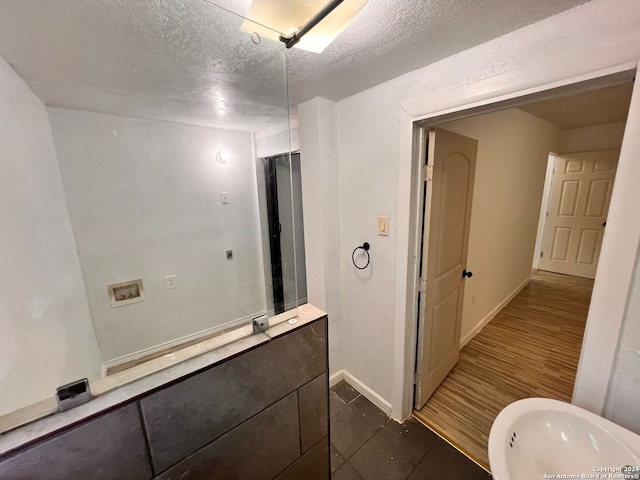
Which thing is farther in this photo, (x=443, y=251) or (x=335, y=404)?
(x=335, y=404)

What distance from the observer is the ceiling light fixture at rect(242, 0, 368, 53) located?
0.84 meters

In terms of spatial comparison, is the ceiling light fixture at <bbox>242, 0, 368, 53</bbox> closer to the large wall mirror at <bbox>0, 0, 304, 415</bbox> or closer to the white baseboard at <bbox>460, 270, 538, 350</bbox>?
the large wall mirror at <bbox>0, 0, 304, 415</bbox>

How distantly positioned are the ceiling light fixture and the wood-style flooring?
2.26 meters

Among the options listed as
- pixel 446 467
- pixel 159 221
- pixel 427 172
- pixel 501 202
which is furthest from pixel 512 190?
pixel 159 221

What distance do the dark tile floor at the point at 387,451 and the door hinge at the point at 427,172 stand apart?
1.62 meters

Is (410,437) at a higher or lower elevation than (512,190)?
lower

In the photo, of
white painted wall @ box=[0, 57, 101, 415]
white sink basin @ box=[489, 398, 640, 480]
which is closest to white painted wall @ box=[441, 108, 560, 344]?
white sink basin @ box=[489, 398, 640, 480]

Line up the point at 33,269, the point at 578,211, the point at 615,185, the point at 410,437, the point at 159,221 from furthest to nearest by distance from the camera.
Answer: the point at 578,211 < the point at 159,221 < the point at 410,437 < the point at 33,269 < the point at 615,185

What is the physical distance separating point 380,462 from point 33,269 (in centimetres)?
208

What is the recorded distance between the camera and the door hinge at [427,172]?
1.44 metres

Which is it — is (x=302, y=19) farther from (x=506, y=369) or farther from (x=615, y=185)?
(x=506, y=369)

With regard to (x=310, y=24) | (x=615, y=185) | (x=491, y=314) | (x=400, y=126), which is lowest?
(x=491, y=314)

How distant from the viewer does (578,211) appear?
391 cm

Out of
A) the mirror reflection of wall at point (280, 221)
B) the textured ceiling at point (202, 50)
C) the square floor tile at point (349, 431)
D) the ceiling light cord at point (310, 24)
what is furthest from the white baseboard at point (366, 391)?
the ceiling light cord at point (310, 24)
